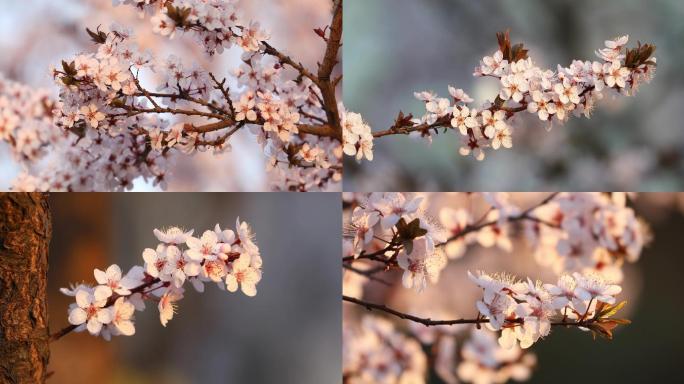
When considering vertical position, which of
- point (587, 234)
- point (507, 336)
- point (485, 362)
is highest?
point (587, 234)

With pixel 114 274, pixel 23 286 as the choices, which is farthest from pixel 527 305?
pixel 23 286

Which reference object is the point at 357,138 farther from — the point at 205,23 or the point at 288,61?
the point at 205,23

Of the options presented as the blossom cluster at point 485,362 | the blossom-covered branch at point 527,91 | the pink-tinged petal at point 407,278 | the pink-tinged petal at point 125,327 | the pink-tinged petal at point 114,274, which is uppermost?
the blossom-covered branch at point 527,91

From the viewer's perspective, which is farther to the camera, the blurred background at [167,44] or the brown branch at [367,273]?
the brown branch at [367,273]

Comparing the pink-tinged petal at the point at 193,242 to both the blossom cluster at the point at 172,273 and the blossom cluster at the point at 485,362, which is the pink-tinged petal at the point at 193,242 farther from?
the blossom cluster at the point at 485,362

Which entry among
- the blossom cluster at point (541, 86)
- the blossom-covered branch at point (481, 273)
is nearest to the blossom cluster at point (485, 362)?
the blossom-covered branch at point (481, 273)
